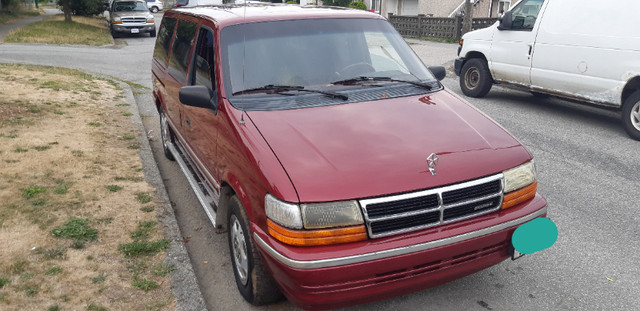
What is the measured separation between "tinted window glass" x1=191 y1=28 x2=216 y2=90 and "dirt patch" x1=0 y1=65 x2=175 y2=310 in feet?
4.33

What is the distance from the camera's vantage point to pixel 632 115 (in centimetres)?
762

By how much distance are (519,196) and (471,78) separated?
764cm

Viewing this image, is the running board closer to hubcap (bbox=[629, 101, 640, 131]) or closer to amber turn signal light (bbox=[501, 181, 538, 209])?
amber turn signal light (bbox=[501, 181, 538, 209])

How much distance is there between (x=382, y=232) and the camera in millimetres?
2922

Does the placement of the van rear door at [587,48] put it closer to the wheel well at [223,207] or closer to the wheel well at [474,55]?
the wheel well at [474,55]

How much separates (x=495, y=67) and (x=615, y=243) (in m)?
5.88

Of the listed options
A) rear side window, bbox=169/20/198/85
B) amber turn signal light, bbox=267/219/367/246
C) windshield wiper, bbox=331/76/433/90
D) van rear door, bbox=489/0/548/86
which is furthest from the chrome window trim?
van rear door, bbox=489/0/548/86

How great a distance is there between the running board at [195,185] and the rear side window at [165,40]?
1.01 meters

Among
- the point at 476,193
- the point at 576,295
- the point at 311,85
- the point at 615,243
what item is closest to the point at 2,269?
the point at 311,85

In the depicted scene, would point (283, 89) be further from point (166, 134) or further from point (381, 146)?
point (166, 134)

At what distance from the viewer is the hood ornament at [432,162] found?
3047 millimetres

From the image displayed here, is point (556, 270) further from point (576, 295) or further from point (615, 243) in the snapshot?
point (615, 243)

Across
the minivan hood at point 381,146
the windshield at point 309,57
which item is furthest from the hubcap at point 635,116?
the minivan hood at point 381,146

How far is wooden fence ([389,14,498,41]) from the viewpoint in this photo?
2235cm
